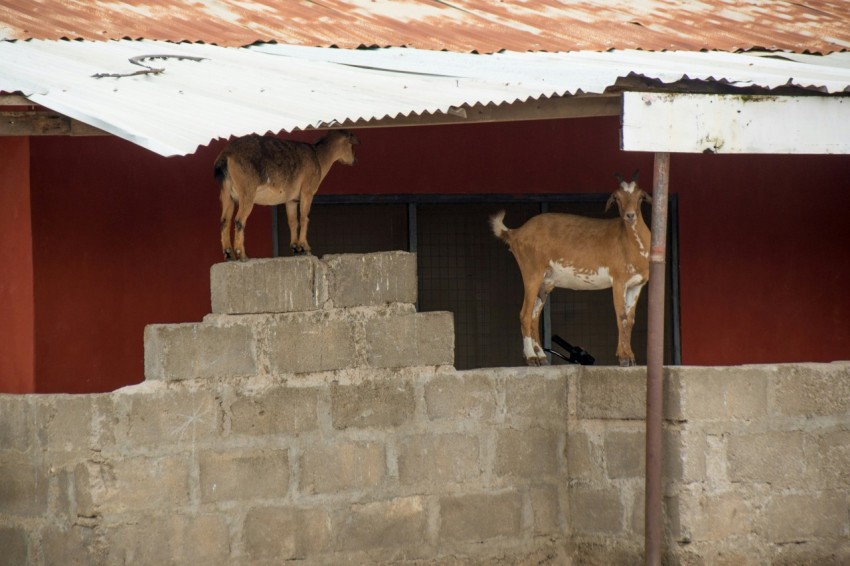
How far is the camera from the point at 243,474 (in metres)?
6.01

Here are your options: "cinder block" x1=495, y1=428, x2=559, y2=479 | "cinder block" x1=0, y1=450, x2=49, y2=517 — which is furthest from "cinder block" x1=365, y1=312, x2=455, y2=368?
"cinder block" x1=0, y1=450, x2=49, y2=517

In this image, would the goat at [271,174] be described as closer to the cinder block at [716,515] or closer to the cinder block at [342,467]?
the cinder block at [342,467]

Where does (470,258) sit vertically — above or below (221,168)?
below

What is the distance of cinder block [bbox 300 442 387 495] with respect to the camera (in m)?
6.12

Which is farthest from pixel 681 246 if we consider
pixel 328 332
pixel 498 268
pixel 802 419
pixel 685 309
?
pixel 328 332

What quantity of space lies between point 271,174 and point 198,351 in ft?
2.97

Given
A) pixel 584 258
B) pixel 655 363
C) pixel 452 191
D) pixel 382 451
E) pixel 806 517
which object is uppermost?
pixel 452 191

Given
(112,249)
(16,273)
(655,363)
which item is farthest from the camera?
(112,249)

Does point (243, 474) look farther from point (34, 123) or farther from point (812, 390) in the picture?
point (812, 390)

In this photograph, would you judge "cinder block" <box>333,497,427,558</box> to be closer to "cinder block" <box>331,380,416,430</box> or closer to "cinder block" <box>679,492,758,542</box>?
"cinder block" <box>331,380,416,430</box>

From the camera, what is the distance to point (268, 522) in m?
6.04

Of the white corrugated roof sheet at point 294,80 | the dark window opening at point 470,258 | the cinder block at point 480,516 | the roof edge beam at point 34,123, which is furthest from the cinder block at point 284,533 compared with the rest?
the dark window opening at point 470,258

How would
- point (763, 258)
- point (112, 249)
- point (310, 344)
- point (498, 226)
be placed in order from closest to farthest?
point (310, 344), point (498, 226), point (112, 249), point (763, 258)

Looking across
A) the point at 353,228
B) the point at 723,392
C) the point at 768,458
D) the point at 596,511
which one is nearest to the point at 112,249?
the point at 353,228
